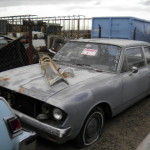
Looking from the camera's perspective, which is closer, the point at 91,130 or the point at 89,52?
the point at 91,130

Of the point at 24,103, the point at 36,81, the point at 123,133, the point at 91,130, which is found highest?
the point at 36,81

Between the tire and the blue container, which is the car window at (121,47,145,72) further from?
the blue container

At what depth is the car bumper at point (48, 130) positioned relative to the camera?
111 inches

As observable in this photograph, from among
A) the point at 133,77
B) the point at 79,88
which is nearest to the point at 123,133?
the point at 133,77

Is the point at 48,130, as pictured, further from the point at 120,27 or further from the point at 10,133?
the point at 120,27

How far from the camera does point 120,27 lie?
34.0ft

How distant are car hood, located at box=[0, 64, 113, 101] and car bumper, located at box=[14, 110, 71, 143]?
0.31m

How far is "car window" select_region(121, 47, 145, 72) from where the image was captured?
167 inches

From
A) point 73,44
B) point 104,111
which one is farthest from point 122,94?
point 73,44

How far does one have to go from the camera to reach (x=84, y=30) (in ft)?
44.5

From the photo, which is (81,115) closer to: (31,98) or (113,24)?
(31,98)

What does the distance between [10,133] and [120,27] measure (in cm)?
919

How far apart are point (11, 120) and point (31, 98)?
1.26 meters

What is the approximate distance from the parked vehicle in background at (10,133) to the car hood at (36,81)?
36.7 inches
